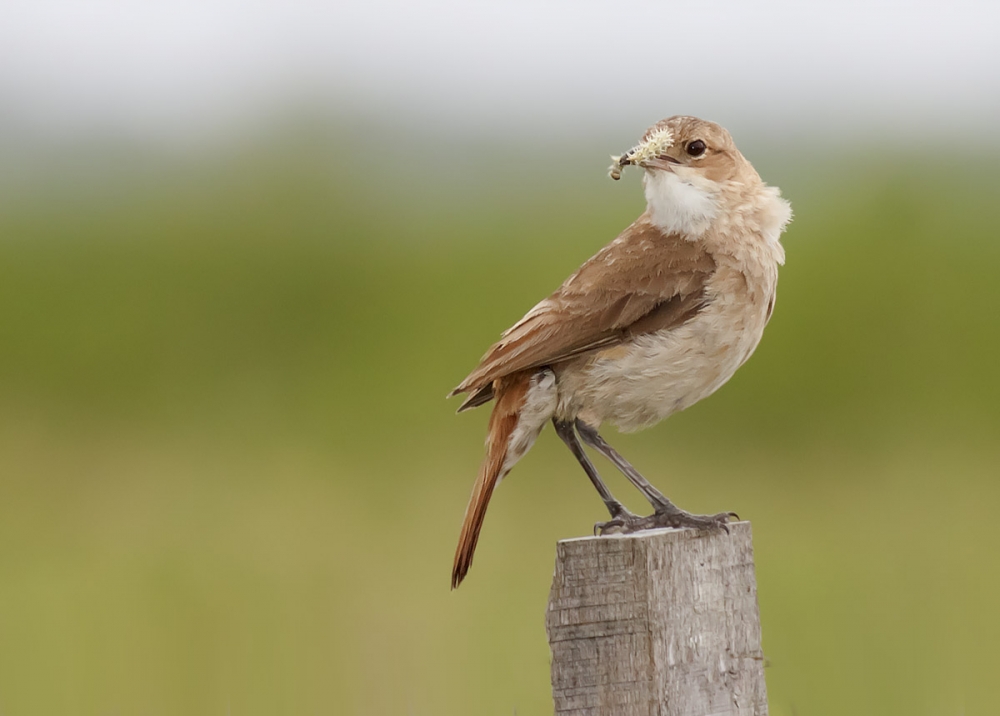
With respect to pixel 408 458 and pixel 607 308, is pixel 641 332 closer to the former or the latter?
pixel 607 308

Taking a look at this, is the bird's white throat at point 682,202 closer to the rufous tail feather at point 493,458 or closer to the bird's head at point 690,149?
the bird's head at point 690,149

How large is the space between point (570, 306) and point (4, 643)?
4986 millimetres

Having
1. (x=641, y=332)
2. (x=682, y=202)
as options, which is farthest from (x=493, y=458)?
(x=682, y=202)

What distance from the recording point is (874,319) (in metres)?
10.6

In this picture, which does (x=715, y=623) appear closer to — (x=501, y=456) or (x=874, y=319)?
(x=501, y=456)

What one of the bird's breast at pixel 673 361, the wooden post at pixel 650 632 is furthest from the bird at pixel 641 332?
the wooden post at pixel 650 632

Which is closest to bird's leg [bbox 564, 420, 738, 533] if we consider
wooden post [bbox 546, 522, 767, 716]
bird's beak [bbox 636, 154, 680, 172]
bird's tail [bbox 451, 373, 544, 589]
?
bird's tail [bbox 451, 373, 544, 589]

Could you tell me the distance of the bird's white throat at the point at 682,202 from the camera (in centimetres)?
501

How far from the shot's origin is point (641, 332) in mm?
4785

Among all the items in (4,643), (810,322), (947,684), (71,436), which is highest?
(810,322)

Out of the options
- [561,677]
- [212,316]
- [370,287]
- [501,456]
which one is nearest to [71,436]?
[212,316]

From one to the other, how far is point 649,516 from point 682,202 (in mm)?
1201

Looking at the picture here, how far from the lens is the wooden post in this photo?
11.7 feet

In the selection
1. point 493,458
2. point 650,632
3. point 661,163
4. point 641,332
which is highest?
point 661,163
